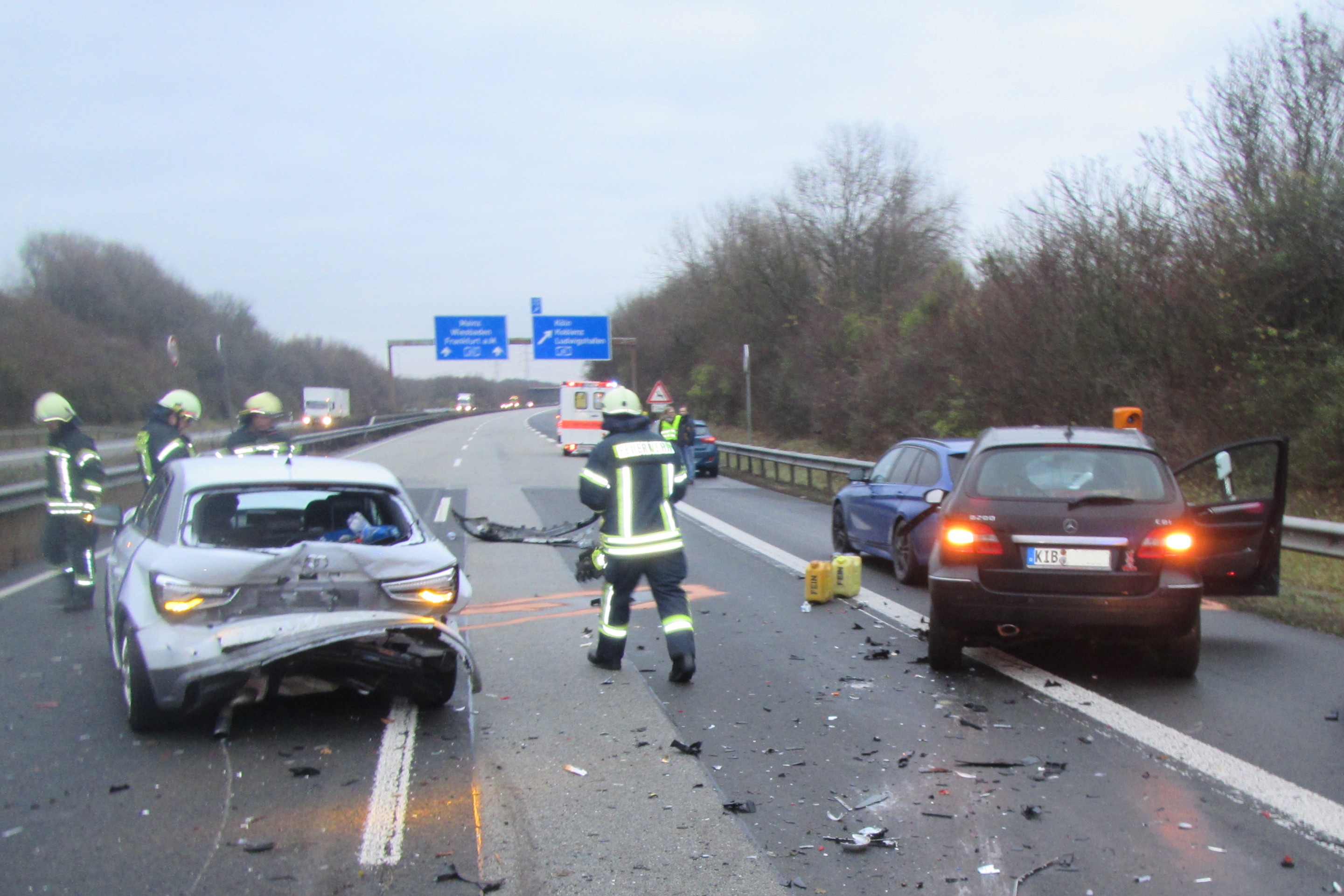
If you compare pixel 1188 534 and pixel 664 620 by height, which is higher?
pixel 1188 534

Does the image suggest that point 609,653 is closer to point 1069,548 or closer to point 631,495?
point 631,495

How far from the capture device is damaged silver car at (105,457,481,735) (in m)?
5.02

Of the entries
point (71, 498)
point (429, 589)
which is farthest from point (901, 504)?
point (71, 498)

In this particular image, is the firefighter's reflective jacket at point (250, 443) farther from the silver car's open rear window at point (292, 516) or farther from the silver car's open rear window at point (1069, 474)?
the silver car's open rear window at point (1069, 474)

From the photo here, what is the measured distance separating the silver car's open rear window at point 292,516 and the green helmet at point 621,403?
149 centimetres

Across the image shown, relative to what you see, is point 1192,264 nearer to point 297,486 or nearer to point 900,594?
point 900,594

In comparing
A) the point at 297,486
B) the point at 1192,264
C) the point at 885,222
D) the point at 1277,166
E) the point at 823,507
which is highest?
the point at 885,222

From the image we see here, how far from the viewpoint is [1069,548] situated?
6.40 metres

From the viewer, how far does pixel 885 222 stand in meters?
41.2

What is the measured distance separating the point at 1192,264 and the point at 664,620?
13.6 m

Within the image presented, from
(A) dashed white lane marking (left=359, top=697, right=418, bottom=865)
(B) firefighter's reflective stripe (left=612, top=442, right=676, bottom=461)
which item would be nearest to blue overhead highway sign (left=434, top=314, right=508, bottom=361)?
(B) firefighter's reflective stripe (left=612, top=442, right=676, bottom=461)

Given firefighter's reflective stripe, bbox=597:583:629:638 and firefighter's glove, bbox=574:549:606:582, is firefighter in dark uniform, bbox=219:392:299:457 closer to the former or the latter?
firefighter's glove, bbox=574:549:606:582

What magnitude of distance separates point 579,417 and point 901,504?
26491 mm

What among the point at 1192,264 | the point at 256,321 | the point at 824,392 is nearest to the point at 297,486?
the point at 1192,264
